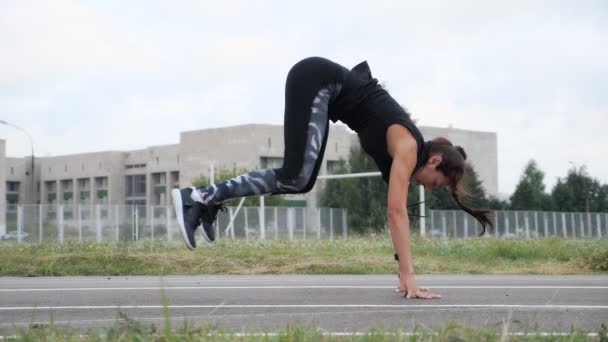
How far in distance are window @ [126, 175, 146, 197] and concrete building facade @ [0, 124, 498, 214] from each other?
0.12 meters

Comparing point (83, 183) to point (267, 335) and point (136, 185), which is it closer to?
point (136, 185)

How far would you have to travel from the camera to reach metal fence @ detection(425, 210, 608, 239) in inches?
1852

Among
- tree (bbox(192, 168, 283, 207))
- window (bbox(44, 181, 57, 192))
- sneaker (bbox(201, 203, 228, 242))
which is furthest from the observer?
window (bbox(44, 181, 57, 192))

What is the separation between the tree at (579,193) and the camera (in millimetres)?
70500

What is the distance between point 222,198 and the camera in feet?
17.5

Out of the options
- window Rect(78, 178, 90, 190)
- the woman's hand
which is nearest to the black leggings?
the woman's hand

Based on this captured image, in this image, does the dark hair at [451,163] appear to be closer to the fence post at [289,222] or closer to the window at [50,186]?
the fence post at [289,222]

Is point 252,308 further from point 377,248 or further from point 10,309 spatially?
point 377,248

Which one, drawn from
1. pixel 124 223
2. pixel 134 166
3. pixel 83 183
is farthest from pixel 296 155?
pixel 83 183

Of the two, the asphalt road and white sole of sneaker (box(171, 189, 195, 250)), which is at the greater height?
white sole of sneaker (box(171, 189, 195, 250))

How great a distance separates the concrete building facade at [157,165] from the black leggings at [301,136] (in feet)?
224

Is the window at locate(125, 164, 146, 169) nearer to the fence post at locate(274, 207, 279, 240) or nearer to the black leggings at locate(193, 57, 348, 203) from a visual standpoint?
the fence post at locate(274, 207, 279, 240)

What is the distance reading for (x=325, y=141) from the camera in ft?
17.3

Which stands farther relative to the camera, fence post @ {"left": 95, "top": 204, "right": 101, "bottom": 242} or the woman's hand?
fence post @ {"left": 95, "top": 204, "right": 101, "bottom": 242}
